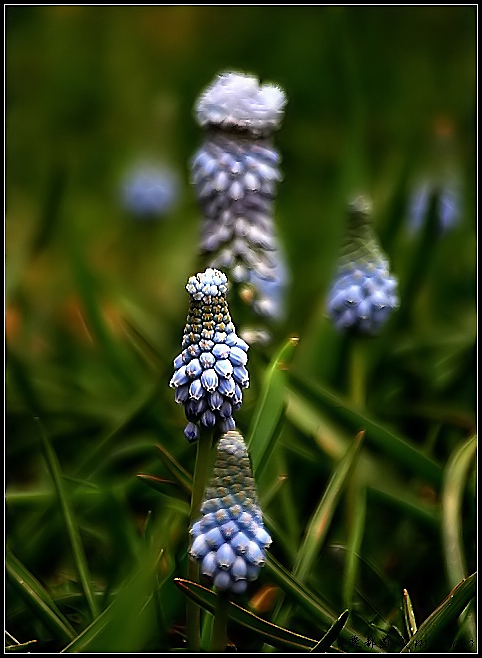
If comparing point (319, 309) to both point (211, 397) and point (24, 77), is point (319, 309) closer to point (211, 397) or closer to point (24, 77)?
point (211, 397)

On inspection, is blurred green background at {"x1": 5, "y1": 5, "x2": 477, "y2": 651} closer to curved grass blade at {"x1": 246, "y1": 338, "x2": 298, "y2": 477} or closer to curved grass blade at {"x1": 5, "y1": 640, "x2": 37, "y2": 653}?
curved grass blade at {"x1": 5, "y1": 640, "x2": 37, "y2": 653}

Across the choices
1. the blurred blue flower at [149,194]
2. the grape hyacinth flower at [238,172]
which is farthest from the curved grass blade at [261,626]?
the blurred blue flower at [149,194]

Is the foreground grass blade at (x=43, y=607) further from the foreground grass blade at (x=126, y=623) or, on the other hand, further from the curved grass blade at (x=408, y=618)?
the curved grass blade at (x=408, y=618)

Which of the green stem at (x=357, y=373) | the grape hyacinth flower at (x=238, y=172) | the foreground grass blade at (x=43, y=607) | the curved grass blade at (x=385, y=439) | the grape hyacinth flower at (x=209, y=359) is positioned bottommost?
the foreground grass blade at (x=43, y=607)

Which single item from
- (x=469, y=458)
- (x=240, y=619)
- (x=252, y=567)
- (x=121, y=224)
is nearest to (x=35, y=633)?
(x=240, y=619)

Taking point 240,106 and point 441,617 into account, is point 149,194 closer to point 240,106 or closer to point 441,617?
point 240,106

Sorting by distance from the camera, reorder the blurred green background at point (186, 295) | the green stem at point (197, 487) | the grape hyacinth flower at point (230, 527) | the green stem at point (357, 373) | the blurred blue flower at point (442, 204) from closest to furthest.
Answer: the grape hyacinth flower at point (230, 527) < the green stem at point (197, 487) < the blurred green background at point (186, 295) < the green stem at point (357, 373) < the blurred blue flower at point (442, 204)
